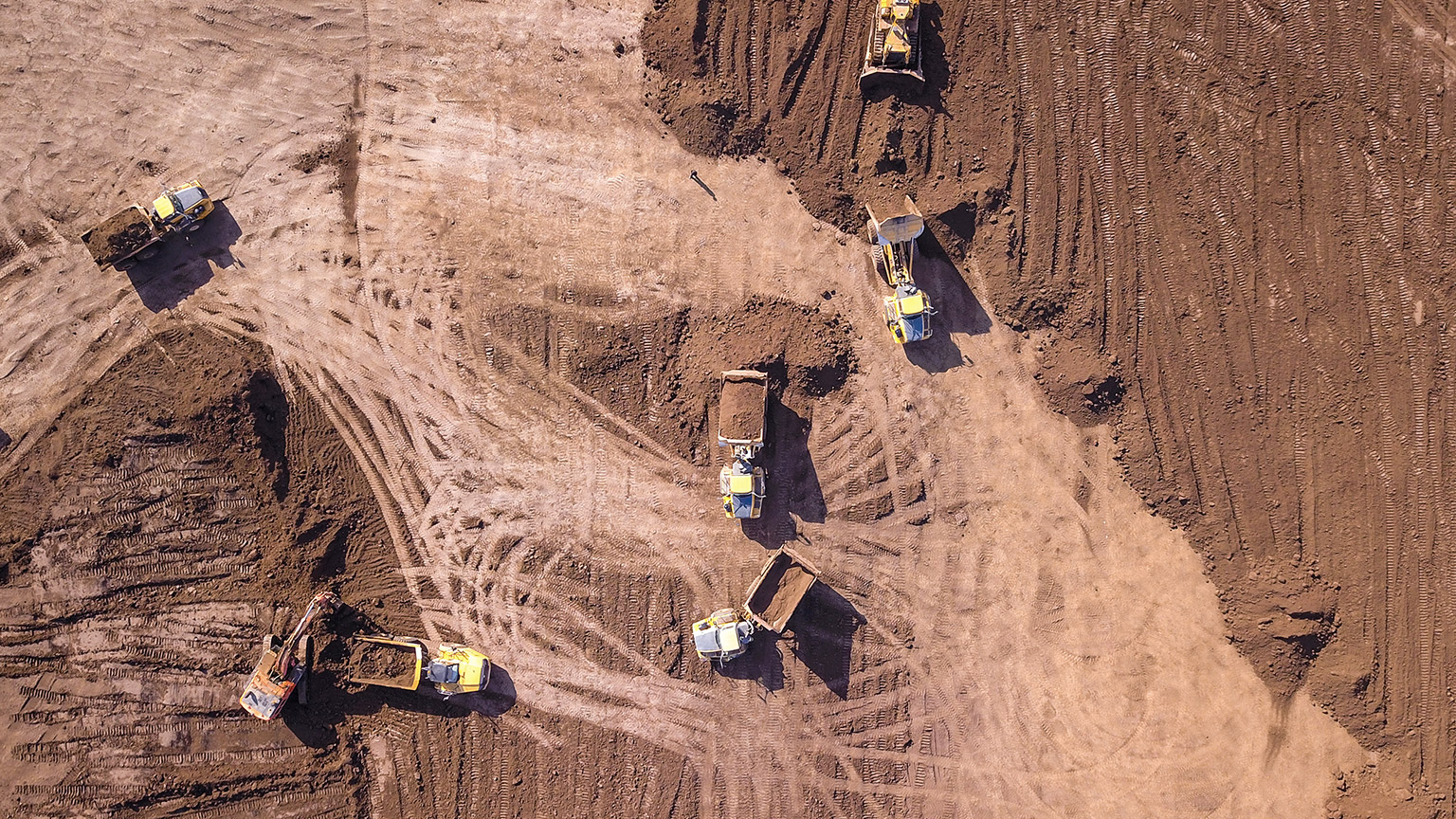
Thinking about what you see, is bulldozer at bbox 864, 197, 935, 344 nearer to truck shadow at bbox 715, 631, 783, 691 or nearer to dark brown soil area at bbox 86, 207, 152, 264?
truck shadow at bbox 715, 631, 783, 691

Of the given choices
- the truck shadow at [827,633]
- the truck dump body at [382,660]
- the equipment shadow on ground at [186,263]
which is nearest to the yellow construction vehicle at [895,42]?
the truck shadow at [827,633]

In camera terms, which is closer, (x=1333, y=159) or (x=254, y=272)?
(x=1333, y=159)

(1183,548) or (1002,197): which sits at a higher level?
(1002,197)

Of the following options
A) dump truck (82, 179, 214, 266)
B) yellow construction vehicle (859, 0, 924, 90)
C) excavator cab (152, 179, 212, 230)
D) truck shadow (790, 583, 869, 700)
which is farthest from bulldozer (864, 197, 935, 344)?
dump truck (82, 179, 214, 266)

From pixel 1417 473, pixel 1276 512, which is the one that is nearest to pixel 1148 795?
pixel 1276 512

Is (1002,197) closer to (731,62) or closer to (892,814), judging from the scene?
(731,62)
